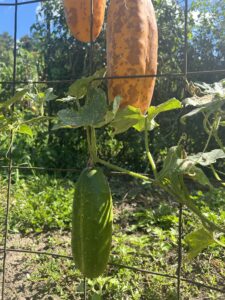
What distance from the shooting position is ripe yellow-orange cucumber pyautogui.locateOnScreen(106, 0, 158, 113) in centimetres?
80

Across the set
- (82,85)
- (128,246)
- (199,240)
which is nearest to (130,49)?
(82,85)

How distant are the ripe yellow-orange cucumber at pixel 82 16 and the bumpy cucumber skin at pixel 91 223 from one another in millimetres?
374

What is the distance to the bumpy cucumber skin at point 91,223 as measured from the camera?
709 mm

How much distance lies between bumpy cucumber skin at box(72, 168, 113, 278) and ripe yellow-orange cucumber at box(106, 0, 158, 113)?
0.60ft

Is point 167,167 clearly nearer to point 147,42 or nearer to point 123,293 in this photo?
point 147,42

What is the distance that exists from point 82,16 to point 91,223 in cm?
48

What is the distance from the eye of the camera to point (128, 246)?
76.0 inches

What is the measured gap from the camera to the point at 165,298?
150cm

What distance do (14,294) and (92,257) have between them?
3.32 feet

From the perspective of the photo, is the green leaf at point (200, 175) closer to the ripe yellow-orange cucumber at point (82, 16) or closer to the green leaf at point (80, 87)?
the green leaf at point (80, 87)

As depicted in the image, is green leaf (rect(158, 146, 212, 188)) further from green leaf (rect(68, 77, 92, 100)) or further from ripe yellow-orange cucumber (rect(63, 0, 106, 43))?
ripe yellow-orange cucumber (rect(63, 0, 106, 43))

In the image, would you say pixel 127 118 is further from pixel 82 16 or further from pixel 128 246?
pixel 128 246

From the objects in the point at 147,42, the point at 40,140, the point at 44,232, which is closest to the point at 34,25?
the point at 40,140

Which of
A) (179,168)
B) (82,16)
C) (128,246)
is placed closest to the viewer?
(179,168)
